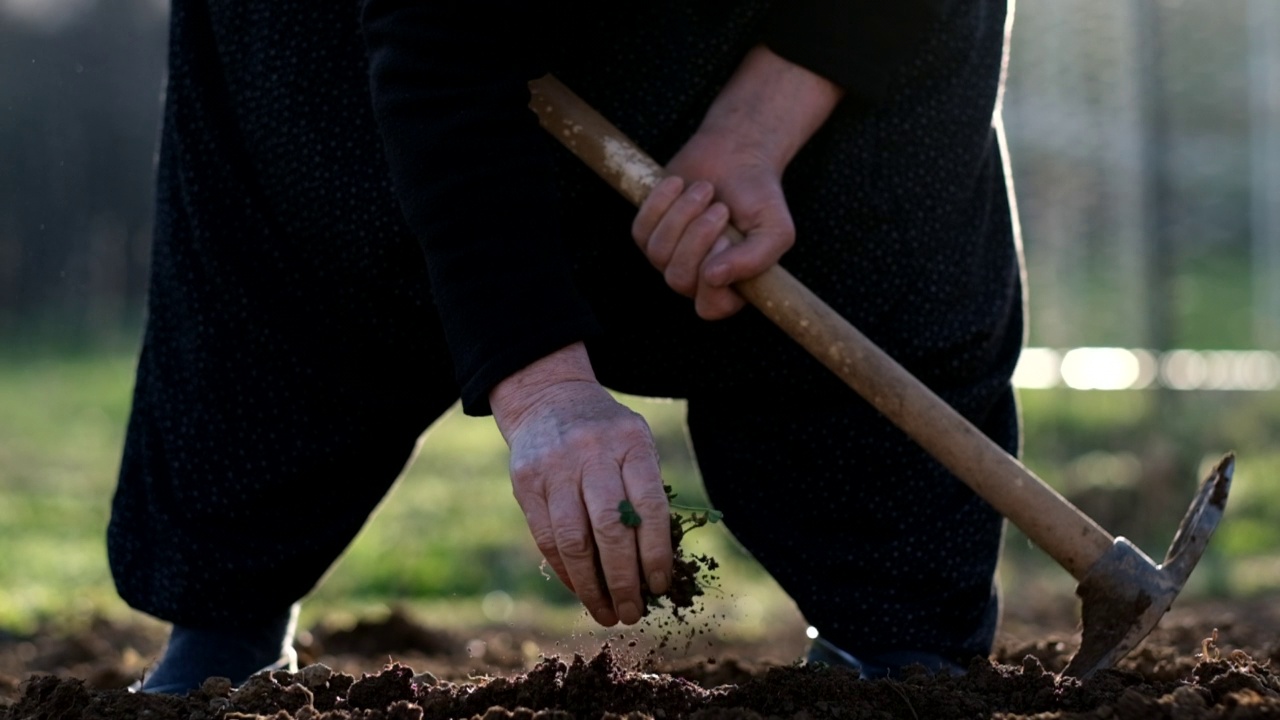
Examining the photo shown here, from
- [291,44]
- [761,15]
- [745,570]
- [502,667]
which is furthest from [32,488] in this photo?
[761,15]

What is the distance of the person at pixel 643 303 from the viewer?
7.08 ft

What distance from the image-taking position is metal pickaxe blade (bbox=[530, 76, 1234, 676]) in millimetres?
1907

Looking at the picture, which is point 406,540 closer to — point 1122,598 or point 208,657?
point 208,657

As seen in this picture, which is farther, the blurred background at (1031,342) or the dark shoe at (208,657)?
the blurred background at (1031,342)

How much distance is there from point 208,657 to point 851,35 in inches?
57.9

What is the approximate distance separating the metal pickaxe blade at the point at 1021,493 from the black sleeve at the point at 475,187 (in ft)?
1.17

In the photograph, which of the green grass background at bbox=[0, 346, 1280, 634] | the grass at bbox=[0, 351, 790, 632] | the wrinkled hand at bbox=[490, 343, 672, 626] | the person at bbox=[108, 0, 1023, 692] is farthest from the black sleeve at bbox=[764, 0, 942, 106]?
the green grass background at bbox=[0, 346, 1280, 634]

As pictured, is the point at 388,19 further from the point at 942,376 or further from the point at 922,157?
the point at 942,376

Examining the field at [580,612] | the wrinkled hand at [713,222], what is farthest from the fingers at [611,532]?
the wrinkled hand at [713,222]

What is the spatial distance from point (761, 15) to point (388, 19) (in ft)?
2.19

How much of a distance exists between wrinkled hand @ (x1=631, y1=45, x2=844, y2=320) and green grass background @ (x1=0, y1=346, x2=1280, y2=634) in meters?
1.80

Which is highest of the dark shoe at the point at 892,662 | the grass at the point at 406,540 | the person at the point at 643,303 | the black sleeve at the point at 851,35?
the black sleeve at the point at 851,35

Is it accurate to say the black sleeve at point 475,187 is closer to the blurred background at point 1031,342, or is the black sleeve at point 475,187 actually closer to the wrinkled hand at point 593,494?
the wrinkled hand at point 593,494

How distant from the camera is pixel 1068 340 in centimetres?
788
